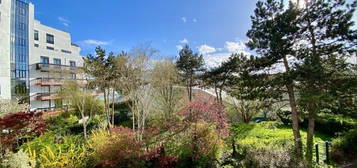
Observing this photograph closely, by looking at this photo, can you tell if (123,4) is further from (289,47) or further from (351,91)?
(351,91)

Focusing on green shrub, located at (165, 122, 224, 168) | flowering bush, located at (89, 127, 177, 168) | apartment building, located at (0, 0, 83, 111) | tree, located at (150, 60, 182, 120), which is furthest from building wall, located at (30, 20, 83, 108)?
green shrub, located at (165, 122, 224, 168)

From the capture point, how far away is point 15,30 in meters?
19.8

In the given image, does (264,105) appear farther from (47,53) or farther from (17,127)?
(47,53)

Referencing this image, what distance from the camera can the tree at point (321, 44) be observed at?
5.32 m

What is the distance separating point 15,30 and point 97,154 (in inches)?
954

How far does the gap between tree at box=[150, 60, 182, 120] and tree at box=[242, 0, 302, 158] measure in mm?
6934

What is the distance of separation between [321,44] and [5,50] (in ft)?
87.6

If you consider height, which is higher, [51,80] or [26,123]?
[51,80]

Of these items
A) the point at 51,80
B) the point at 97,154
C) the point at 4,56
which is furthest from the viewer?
the point at 51,80

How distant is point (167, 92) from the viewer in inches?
548

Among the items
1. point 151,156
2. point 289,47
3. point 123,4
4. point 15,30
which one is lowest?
point 151,156

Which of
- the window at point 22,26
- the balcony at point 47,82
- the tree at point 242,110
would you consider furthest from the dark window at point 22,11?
the tree at point 242,110

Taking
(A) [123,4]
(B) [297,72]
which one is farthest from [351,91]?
(A) [123,4]

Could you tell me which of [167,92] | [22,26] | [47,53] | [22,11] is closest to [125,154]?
[167,92]
